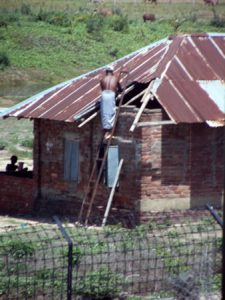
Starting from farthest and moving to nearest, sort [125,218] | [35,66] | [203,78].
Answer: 1. [35,66]
2. [203,78]
3. [125,218]

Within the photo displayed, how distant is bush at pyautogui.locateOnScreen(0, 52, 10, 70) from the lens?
53931mm

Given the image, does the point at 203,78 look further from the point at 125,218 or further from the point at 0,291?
the point at 0,291

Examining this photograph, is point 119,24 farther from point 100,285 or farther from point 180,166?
point 100,285

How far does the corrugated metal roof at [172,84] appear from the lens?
21578mm

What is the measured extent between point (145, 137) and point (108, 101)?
906mm

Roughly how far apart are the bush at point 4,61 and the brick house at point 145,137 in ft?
99.2

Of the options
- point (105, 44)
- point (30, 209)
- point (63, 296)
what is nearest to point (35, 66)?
point (105, 44)

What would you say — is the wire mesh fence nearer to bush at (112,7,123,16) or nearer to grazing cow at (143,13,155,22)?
grazing cow at (143,13,155,22)

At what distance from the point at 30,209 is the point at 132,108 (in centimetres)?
357

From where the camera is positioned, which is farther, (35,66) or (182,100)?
(35,66)

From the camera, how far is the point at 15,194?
949 inches

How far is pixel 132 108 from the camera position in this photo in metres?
21.4

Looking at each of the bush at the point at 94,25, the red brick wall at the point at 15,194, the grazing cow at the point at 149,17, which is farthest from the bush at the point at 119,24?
the red brick wall at the point at 15,194

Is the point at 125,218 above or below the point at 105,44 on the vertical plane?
below
